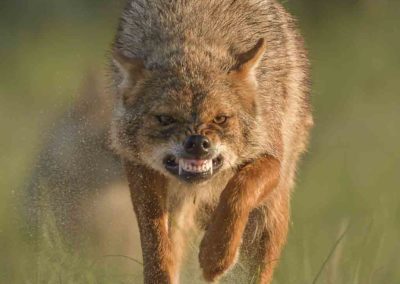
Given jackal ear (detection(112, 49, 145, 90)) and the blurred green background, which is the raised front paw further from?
jackal ear (detection(112, 49, 145, 90))

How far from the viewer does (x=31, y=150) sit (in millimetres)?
10883

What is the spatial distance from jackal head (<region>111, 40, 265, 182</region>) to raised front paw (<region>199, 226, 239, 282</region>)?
12.9 inches

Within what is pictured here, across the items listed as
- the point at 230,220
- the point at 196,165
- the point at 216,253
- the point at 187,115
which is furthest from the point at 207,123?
the point at 216,253

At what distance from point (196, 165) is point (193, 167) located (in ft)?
0.08

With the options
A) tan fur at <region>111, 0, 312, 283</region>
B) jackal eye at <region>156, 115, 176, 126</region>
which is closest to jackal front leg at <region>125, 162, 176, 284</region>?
tan fur at <region>111, 0, 312, 283</region>

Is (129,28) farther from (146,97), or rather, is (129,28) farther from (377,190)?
(377,190)

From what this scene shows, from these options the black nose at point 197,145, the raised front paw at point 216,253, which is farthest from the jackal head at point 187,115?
the raised front paw at point 216,253

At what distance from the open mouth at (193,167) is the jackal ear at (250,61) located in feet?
1.96

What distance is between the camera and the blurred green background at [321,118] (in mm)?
8984

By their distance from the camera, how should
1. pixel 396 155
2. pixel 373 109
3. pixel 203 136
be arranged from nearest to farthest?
pixel 203 136 → pixel 396 155 → pixel 373 109

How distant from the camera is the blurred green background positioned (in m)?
8.98

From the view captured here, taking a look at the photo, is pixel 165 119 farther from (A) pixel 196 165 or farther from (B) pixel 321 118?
(B) pixel 321 118

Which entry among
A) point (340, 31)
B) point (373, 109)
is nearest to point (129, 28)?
point (373, 109)

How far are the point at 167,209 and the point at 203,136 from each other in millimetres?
928
